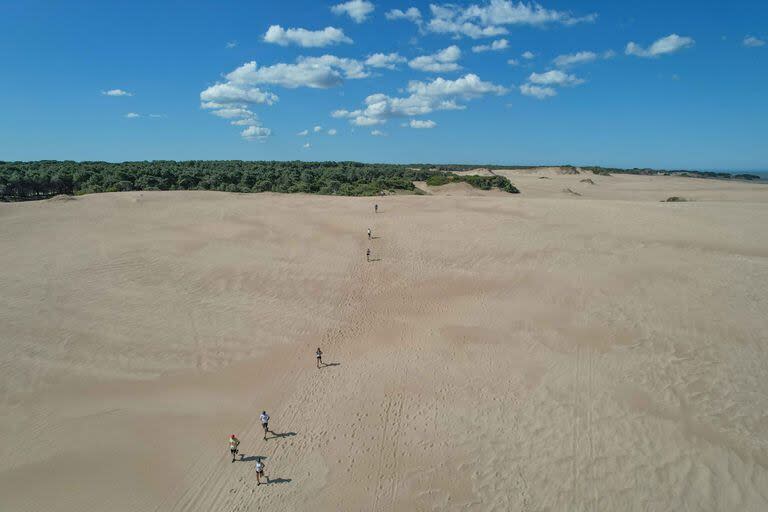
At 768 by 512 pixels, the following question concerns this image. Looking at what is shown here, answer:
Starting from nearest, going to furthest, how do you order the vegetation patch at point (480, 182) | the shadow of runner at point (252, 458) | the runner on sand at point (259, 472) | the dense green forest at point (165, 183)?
the runner on sand at point (259, 472) → the shadow of runner at point (252, 458) → the dense green forest at point (165, 183) → the vegetation patch at point (480, 182)

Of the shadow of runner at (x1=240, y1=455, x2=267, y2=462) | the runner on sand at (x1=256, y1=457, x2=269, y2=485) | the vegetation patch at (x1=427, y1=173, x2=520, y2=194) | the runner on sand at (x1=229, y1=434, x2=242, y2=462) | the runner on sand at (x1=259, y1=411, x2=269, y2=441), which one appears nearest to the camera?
the runner on sand at (x1=256, y1=457, x2=269, y2=485)

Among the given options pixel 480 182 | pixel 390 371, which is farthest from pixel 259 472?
pixel 480 182

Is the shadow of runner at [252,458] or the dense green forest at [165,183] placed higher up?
the dense green forest at [165,183]

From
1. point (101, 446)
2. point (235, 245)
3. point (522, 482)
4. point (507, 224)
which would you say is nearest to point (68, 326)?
point (101, 446)

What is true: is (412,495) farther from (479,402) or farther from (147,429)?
(147,429)

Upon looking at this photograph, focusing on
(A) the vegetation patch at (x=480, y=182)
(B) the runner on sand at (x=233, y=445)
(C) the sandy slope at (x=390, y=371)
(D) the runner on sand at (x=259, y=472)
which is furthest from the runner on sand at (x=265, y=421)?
(A) the vegetation patch at (x=480, y=182)

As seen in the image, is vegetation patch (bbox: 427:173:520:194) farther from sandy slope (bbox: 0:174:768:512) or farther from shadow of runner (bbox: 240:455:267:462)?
shadow of runner (bbox: 240:455:267:462)

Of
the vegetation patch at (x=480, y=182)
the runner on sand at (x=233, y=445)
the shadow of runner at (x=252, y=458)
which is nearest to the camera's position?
the runner on sand at (x=233, y=445)

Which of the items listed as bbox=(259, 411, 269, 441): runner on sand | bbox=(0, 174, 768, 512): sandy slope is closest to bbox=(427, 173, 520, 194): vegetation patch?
bbox=(0, 174, 768, 512): sandy slope

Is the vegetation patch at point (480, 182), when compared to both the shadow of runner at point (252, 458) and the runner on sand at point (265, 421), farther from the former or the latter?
the shadow of runner at point (252, 458)
